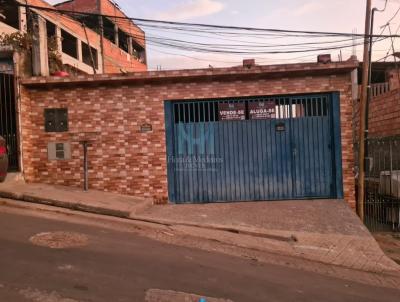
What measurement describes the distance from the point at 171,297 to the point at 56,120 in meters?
6.66

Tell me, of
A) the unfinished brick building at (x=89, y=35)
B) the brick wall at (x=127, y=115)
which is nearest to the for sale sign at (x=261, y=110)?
the brick wall at (x=127, y=115)

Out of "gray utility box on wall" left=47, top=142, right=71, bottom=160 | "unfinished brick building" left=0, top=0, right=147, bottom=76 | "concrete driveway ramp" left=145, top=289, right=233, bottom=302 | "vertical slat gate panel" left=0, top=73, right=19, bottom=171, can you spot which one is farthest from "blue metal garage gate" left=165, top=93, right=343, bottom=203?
"unfinished brick building" left=0, top=0, right=147, bottom=76

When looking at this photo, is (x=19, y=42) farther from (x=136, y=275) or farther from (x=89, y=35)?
(x=89, y=35)

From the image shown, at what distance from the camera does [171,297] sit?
4242 mm

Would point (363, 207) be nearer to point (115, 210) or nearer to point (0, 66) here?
point (115, 210)

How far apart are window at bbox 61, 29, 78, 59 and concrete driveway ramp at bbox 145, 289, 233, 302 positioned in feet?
97.0

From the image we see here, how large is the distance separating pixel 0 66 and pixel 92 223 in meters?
4.70

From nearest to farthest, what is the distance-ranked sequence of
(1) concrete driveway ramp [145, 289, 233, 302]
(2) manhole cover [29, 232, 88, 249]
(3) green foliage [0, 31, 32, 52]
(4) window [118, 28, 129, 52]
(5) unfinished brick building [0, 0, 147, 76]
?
(1) concrete driveway ramp [145, 289, 233, 302], (2) manhole cover [29, 232, 88, 249], (3) green foliage [0, 31, 32, 52], (5) unfinished brick building [0, 0, 147, 76], (4) window [118, 28, 129, 52]

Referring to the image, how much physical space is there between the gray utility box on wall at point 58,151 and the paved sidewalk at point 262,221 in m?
0.75

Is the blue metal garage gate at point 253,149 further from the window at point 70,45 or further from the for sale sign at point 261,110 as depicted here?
the window at point 70,45

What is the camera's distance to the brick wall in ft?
30.4

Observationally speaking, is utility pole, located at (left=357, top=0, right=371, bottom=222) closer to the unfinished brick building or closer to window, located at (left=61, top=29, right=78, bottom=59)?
the unfinished brick building

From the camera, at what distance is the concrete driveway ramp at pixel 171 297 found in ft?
13.7

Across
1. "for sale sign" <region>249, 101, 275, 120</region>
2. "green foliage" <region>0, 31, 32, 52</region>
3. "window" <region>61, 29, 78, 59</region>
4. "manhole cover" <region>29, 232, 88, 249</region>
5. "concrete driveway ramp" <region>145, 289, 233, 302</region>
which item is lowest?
"concrete driveway ramp" <region>145, 289, 233, 302</region>
